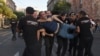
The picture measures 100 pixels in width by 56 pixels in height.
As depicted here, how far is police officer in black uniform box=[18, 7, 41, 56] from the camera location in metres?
9.93

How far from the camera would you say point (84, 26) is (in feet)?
43.7

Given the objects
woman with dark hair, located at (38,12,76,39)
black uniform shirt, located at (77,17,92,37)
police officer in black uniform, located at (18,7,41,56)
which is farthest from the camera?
black uniform shirt, located at (77,17,92,37)

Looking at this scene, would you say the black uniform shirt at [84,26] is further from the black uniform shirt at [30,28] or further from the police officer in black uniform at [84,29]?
the black uniform shirt at [30,28]

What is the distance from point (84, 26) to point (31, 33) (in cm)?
371

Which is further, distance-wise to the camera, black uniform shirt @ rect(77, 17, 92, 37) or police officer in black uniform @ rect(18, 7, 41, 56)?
black uniform shirt @ rect(77, 17, 92, 37)

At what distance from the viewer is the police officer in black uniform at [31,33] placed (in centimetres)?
993

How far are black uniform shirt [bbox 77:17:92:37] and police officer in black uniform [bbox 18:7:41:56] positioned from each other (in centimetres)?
351

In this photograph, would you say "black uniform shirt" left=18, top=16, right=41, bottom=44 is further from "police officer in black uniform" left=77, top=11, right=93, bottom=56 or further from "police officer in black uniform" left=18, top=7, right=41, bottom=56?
"police officer in black uniform" left=77, top=11, right=93, bottom=56

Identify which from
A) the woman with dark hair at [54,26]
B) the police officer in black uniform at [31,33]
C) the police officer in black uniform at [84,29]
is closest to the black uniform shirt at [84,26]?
the police officer in black uniform at [84,29]

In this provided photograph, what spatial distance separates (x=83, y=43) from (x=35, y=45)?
12.6ft

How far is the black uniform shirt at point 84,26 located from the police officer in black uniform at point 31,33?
3.51 metres

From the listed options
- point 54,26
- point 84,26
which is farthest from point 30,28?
point 84,26

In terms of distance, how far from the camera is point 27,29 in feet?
32.9

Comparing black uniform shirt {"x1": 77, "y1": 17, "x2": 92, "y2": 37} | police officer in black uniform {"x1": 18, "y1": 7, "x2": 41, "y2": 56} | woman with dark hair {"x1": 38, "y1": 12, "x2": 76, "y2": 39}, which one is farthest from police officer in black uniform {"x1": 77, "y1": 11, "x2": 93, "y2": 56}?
police officer in black uniform {"x1": 18, "y1": 7, "x2": 41, "y2": 56}
